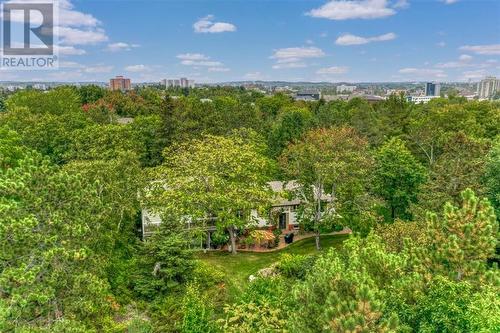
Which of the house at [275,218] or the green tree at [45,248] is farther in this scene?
the house at [275,218]

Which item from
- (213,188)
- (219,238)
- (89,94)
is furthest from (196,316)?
(89,94)

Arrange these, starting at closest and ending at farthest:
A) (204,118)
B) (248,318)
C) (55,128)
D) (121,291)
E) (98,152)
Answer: (248,318) → (121,291) → (98,152) → (55,128) → (204,118)

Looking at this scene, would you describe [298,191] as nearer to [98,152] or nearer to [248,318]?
[248,318]

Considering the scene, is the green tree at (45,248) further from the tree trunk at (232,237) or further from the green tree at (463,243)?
the tree trunk at (232,237)

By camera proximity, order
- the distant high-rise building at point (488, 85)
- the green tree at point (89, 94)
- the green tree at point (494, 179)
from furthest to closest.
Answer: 1. the distant high-rise building at point (488, 85)
2. the green tree at point (89, 94)
3. the green tree at point (494, 179)

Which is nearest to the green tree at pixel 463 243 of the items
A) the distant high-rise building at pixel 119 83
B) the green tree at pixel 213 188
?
the green tree at pixel 213 188

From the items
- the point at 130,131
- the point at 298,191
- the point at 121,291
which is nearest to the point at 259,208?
the point at 298,191
